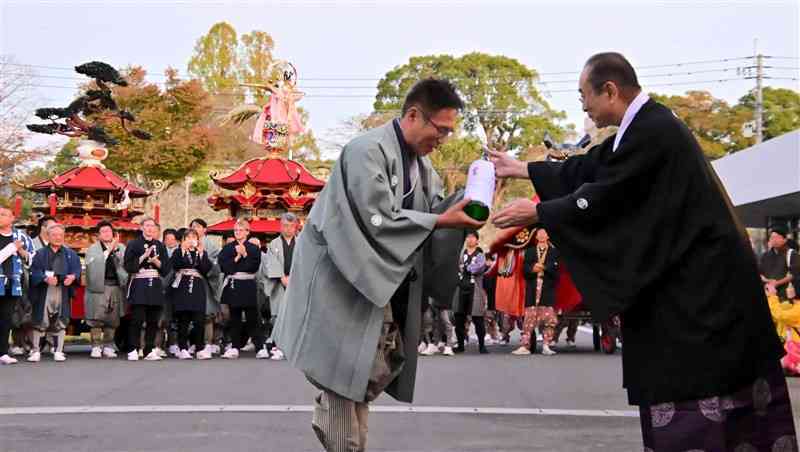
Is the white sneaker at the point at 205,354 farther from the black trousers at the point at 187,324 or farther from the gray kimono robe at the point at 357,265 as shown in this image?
the gray kimono robe at the point at 357,265

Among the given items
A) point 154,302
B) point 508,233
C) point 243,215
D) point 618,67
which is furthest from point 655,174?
point 243,215

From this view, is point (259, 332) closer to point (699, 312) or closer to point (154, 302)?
point (154, 302)

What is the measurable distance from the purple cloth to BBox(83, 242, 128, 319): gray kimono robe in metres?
11.4

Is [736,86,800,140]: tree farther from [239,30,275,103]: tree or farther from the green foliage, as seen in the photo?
[239,30,275,103]: tree

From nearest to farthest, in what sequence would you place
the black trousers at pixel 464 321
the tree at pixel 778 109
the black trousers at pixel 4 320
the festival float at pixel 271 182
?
1. the black trousers at pixel 4 320
2. the black trousers at pixel 464 321
3. the festival float at pixel 271 182
4. the tree at pixel 778 109

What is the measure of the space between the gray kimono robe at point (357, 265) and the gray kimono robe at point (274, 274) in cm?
937

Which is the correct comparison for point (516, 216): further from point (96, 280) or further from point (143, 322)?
point (96, 280)

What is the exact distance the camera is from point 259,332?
51.0 feet

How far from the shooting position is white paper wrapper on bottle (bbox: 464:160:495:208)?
444 centimetres

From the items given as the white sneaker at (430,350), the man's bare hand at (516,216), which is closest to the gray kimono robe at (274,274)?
the white sneaker at (430,350)

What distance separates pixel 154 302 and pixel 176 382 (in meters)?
3.51

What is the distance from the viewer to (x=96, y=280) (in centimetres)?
1449

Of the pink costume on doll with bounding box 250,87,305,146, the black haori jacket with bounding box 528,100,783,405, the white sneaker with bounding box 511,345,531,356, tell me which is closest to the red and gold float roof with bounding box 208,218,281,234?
the pink costume on doll with bounding box 250,87,305,146

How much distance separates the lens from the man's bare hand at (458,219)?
441cm
